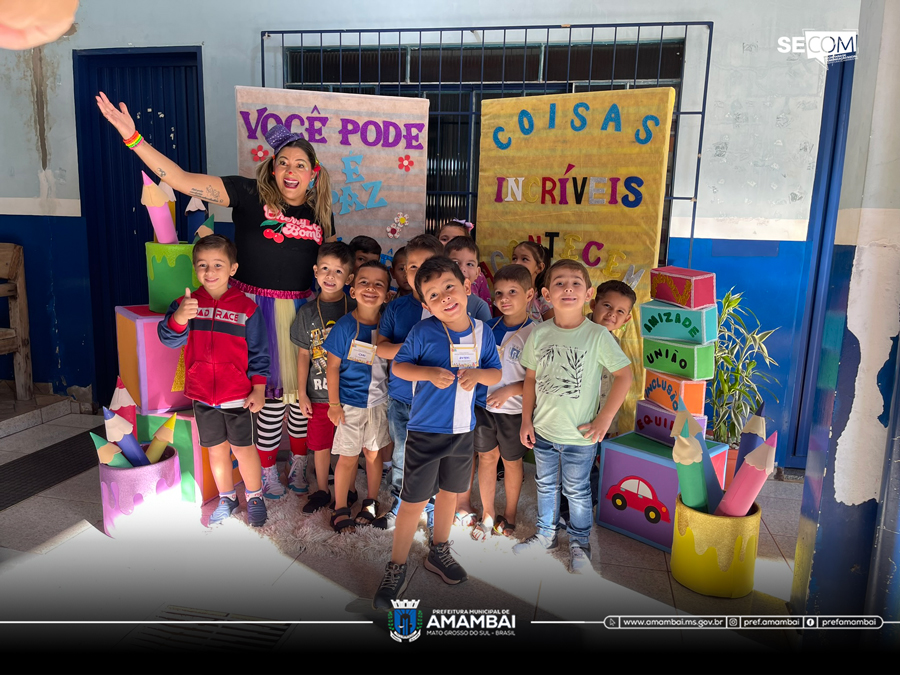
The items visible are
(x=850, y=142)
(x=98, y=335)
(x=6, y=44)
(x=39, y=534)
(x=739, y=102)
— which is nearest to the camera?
(x=6, y=44)

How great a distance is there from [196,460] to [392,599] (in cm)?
120

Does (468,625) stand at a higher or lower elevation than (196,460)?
lower

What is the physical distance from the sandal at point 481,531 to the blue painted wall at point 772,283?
1.83 m

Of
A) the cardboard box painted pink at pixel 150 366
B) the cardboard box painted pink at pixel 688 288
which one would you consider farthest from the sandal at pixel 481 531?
the cardboard box painted pink at pixel 150 366

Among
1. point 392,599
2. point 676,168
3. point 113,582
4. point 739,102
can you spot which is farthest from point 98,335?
point 739,102

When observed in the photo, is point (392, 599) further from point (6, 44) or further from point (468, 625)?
point (6, 44)

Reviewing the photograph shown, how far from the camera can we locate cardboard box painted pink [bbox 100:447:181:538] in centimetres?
260

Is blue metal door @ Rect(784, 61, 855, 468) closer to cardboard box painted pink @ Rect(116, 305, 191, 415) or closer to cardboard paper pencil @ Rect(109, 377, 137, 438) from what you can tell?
cardboard box painted pink @ Rect(116, 305, 191, 415)

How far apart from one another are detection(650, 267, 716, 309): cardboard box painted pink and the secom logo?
62.8 inches

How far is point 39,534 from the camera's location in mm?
2650

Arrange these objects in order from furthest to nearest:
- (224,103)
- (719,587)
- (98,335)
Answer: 1. (98,335)
2. (224,103)
3. (719,587)

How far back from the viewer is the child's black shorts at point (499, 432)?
8.50 feet

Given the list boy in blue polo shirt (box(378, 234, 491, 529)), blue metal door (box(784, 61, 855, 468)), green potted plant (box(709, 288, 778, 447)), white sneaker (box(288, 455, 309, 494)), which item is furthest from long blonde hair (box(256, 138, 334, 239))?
blue metal door (box(784, 61, 855, 468))

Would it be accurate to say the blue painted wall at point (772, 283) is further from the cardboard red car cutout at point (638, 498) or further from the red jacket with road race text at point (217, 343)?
the red jacket with road race text at point (217, 343)
